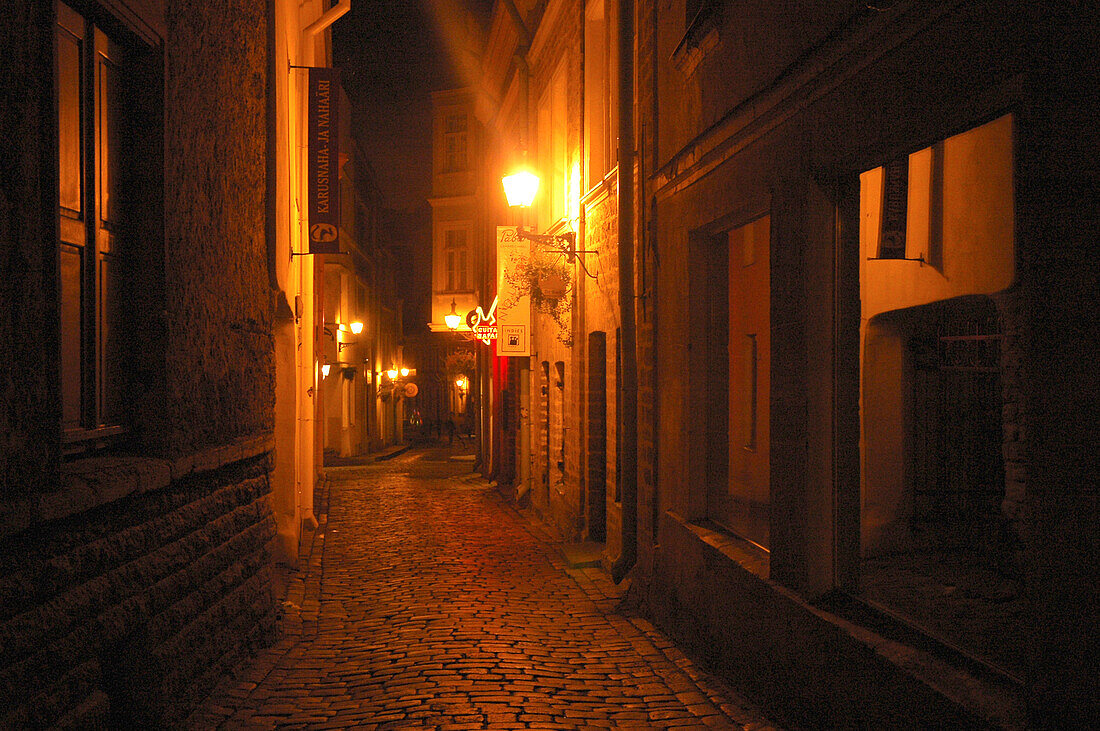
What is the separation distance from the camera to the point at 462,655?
6.25 meters

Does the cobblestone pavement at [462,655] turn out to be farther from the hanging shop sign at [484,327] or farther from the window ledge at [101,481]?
the hanging shop sign at [484,327]

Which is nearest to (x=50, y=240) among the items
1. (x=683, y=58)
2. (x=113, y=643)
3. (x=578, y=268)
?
(x=113, y=643)

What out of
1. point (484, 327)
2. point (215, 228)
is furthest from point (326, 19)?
point (215, 228)

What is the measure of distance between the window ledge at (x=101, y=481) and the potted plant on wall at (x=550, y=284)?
6230 millimetres

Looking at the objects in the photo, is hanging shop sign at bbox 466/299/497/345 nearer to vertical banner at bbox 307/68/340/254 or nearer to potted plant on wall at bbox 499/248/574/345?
potted plant on wall at bbox 499/248/574/345

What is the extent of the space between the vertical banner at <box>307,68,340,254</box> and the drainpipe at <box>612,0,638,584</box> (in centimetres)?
345

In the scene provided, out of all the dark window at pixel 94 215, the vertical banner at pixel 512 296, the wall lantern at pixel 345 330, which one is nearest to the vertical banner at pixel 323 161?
the vertical banner at pixel 512 296

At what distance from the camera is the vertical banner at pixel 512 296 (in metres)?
12.2

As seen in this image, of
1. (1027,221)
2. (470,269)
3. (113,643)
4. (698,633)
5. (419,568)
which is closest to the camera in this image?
(1027,221)

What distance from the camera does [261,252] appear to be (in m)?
6.95

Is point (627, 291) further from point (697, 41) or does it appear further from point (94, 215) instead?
point (94, 215)

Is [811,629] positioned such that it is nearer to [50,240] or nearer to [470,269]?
[50,240]

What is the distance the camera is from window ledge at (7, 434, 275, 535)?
11.1 feet

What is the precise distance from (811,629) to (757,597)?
0.75m
